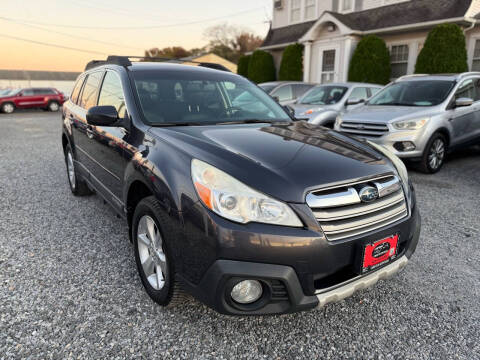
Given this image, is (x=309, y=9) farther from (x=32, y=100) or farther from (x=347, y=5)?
(x=32, y=100)

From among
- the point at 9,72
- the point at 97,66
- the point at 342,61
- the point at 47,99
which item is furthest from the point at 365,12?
the point at 9,72

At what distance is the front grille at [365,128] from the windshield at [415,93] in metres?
0.97

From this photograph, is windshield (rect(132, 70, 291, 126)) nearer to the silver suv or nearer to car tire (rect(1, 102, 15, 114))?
the silver suv

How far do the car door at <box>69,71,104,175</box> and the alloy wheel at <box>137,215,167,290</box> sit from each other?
1.37m

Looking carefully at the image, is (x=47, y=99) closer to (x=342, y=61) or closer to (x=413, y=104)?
(x=342, y=61)

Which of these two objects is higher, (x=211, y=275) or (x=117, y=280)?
(x=211, y=275)

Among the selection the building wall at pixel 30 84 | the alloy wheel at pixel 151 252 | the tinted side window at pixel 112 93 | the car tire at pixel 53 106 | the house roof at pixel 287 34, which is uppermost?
the house roof at pixel 287 34

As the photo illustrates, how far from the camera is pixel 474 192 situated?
16.6 feet

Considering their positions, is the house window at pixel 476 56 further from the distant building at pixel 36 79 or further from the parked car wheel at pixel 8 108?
the distant building at pixel 36 79

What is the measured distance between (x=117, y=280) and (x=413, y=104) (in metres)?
5.91

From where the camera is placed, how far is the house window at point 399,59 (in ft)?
47.8

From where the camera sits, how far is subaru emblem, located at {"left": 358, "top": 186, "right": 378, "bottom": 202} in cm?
201

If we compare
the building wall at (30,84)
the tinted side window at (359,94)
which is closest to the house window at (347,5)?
the tinted side window at (359,94)

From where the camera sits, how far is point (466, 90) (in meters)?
6.54
